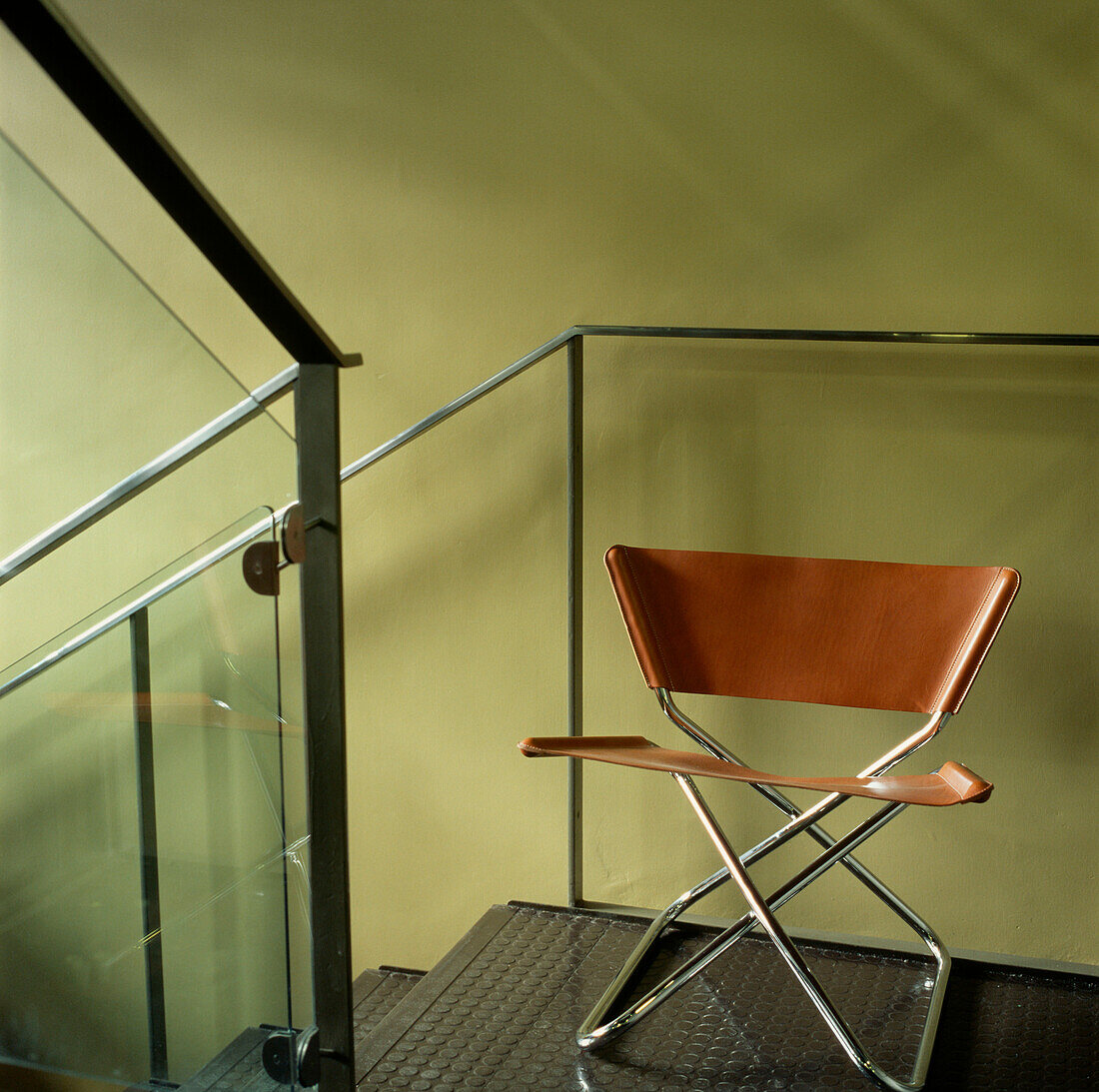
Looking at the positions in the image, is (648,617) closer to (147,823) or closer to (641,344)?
(641,344)

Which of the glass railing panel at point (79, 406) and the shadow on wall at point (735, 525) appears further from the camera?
the shadow on wall at point (735, 525)

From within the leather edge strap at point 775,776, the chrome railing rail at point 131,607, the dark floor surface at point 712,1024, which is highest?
the chrome railing rail at point 131,607

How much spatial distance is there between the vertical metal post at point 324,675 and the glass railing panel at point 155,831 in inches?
5.3

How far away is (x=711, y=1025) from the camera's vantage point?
1.94 metres

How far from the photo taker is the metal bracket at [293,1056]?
4.15ft

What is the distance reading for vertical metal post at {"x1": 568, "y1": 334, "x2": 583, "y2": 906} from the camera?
2436 mm

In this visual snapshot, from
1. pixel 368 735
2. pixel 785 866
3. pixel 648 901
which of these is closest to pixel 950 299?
pixel 785 866

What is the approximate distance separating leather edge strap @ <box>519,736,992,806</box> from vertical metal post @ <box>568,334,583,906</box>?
0.49 metres

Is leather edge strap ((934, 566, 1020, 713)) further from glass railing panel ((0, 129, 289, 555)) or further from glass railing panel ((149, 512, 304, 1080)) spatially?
glass railing panel ((0, 129, 289, 555))

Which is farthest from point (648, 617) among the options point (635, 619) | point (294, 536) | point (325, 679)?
point (294, 536)

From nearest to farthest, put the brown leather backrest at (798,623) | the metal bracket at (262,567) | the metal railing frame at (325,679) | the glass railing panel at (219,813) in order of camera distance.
Answer: the glass railing panel at (219,813) < the metal bracket at (262,567) < the metal railing frame at (325,679) < the brown leather backrest at (798,623)

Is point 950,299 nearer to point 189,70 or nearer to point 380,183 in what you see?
point 380,183

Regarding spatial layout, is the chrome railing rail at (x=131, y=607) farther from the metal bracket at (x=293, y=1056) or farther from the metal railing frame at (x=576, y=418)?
the metal railing frame at (x=576, y=418)

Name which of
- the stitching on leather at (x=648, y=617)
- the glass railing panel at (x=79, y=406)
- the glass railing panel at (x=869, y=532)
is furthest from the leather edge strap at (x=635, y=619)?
the glass railing panel at (x=79, y=406)
